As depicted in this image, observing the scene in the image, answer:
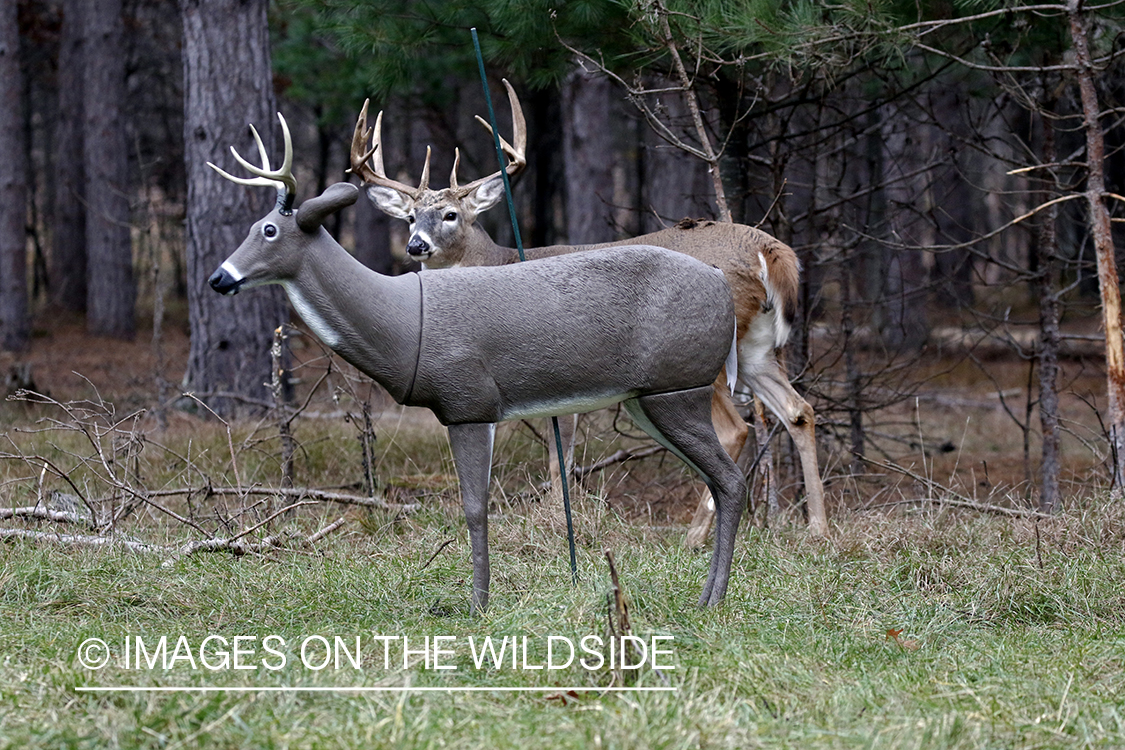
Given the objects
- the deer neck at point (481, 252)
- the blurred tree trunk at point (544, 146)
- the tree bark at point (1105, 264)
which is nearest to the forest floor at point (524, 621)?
the tree bark at point (1105, 264)

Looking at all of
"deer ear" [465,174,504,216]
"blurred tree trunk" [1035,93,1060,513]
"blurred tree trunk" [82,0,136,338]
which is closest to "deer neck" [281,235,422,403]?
"deer ear" [465,174,504,216]

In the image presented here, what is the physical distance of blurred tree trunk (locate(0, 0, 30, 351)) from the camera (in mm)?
13836

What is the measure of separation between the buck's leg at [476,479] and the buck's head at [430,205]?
2.66m

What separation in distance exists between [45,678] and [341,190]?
1.78 metres

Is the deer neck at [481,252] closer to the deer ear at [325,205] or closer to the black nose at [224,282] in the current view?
the deer ear at [325,205]

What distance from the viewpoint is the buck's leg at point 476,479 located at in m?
4.21

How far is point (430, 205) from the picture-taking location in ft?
22.7

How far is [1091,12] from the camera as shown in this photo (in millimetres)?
6500

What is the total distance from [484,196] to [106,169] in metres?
13.0

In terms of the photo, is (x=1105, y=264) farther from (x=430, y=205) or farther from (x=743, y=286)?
(x=430, y=205)

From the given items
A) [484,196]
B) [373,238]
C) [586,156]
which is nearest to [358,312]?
[484,196]

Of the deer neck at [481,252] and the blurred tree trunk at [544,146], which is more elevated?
the blurred tree trunk at [544,146]

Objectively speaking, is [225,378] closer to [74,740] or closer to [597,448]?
[597,448]

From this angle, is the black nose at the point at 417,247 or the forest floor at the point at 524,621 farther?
the black nose at the point at 417,247
